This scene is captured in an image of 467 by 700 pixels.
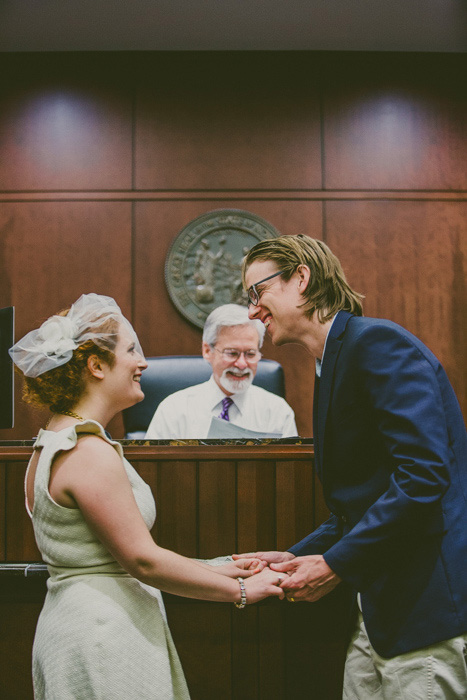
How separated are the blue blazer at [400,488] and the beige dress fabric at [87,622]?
1.45ft

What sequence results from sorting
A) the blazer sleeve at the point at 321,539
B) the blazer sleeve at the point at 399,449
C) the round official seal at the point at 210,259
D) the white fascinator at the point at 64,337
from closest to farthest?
the blazer sleeve at the point at 399,449 → the white fascinator at the point at 64,337 → the blazer sleeve at the point at 321,539 → the round official seal at the point at 210,259

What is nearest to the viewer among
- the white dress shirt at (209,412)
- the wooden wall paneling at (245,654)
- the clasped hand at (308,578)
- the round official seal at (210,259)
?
the clasped hand at (308,578)

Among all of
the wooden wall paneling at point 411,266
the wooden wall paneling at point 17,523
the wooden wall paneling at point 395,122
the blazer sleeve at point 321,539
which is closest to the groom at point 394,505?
the blazer sleeve at point 321,539

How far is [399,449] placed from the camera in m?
1.21

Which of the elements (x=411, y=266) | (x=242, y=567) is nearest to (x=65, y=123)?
(x=411, y=266)

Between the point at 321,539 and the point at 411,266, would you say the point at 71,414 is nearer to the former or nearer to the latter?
the point at 321,539

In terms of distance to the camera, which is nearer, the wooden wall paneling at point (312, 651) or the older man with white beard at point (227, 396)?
the wooden wall paneling at point (312, 651)

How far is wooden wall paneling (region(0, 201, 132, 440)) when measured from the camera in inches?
166

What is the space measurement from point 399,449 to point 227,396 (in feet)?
6.45

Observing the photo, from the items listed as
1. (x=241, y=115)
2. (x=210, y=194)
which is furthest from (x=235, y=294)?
(x=241, y=115)

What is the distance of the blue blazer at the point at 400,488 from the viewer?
3.89 feet

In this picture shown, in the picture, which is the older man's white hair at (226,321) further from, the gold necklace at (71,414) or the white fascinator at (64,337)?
the gold necklace at (71,414)

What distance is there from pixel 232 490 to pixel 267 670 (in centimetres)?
52

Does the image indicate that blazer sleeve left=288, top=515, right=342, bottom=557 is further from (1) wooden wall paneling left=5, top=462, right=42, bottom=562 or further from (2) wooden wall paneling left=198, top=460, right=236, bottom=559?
(1) wooden wall paneling left=5, top=462, right=42, bottom=562
